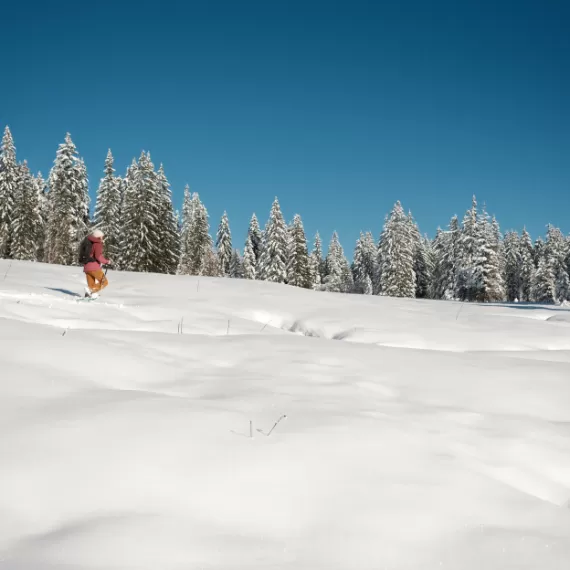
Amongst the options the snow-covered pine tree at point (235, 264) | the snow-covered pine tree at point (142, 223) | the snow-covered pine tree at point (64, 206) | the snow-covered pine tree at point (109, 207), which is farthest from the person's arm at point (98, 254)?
the snow-covered pine tree at point (235, 264)

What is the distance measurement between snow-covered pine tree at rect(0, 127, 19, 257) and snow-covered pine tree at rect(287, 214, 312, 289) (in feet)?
86.3

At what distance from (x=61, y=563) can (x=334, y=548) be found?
0.95 m

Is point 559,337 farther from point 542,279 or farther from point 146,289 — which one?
point 542,279

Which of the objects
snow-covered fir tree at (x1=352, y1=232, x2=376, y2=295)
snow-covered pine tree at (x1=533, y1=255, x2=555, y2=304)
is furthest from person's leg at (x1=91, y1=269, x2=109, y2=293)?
snow-covered fir tree at (x1=352, y1=232, x2=376, y2=295)

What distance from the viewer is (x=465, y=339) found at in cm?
629

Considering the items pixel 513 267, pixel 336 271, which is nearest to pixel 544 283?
pixel 513 267

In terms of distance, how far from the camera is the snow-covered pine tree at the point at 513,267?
73.9 meters

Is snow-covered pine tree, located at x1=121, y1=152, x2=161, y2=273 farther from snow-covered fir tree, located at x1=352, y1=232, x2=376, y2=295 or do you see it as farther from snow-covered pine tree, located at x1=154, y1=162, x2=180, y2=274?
snow-covered fir tree, located at x1=352, y1=232, x2=376, y2=295

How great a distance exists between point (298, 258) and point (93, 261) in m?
40.8

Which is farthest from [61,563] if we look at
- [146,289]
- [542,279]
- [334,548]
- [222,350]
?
[542,279]

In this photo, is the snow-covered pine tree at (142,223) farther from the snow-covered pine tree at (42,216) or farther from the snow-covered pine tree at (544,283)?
the snow-covered pine tree at (544,283)

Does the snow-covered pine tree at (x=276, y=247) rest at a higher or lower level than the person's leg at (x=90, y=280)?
higher

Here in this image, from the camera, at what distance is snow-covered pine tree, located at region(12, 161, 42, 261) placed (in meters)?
40.5

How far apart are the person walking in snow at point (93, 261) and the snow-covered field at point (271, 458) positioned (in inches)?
187
